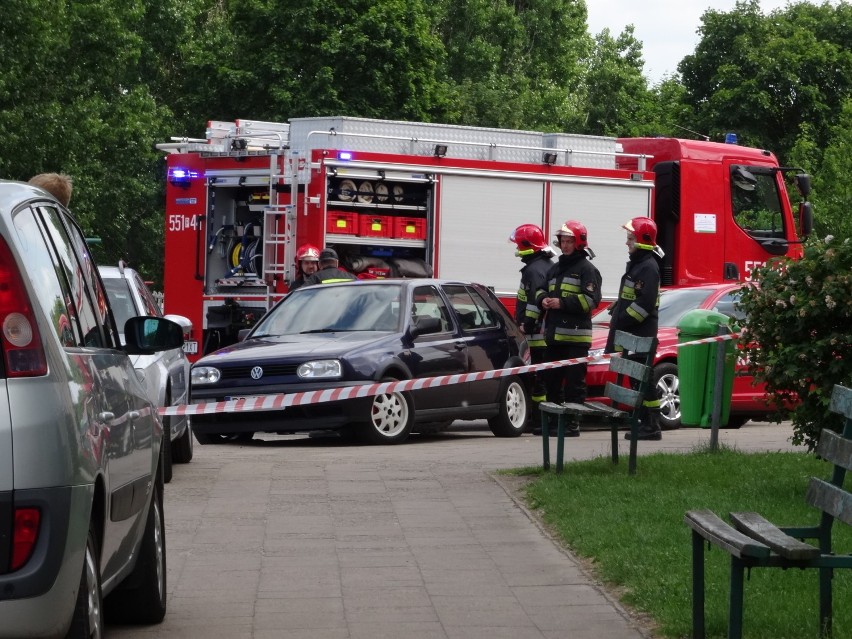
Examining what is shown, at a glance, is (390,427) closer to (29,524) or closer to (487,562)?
(487,562)

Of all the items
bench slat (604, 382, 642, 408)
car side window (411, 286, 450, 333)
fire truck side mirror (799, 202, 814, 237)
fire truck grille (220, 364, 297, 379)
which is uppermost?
fire truck side mirror (799, 202, 814, 237)

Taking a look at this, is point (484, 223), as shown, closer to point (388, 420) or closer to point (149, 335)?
point (388, 420)

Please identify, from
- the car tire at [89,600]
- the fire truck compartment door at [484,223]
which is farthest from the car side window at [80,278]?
the fire truck compartment door at [484,223]

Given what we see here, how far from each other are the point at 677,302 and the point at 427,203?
354 cm

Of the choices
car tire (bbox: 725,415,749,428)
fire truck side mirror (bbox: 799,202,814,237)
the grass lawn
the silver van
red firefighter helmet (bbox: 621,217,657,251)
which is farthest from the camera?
fire truck side mirror (bbox: 799,202,814,237)

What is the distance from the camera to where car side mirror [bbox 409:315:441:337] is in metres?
15.1

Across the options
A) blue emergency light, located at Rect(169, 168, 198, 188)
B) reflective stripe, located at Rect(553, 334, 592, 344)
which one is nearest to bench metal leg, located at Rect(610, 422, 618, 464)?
reflective stripe, located at Rect(553, 334, 592, 344)

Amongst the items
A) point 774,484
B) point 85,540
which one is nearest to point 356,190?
point 774,484

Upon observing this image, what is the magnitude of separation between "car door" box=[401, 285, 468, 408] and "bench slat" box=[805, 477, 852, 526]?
9.12 meters

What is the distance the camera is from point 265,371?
1434cm

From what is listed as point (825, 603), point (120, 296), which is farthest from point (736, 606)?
point (120, 296)

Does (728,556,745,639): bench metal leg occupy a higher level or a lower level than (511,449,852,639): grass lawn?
→ higher

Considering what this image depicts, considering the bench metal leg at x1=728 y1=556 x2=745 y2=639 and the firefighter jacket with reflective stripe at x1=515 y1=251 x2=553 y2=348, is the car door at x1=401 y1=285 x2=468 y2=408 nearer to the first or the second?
the firefighter jacket with reflective stripe at x1=515 y1=251 x2=553 y2=348

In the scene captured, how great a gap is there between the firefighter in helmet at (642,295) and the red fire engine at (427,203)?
15.2ft
